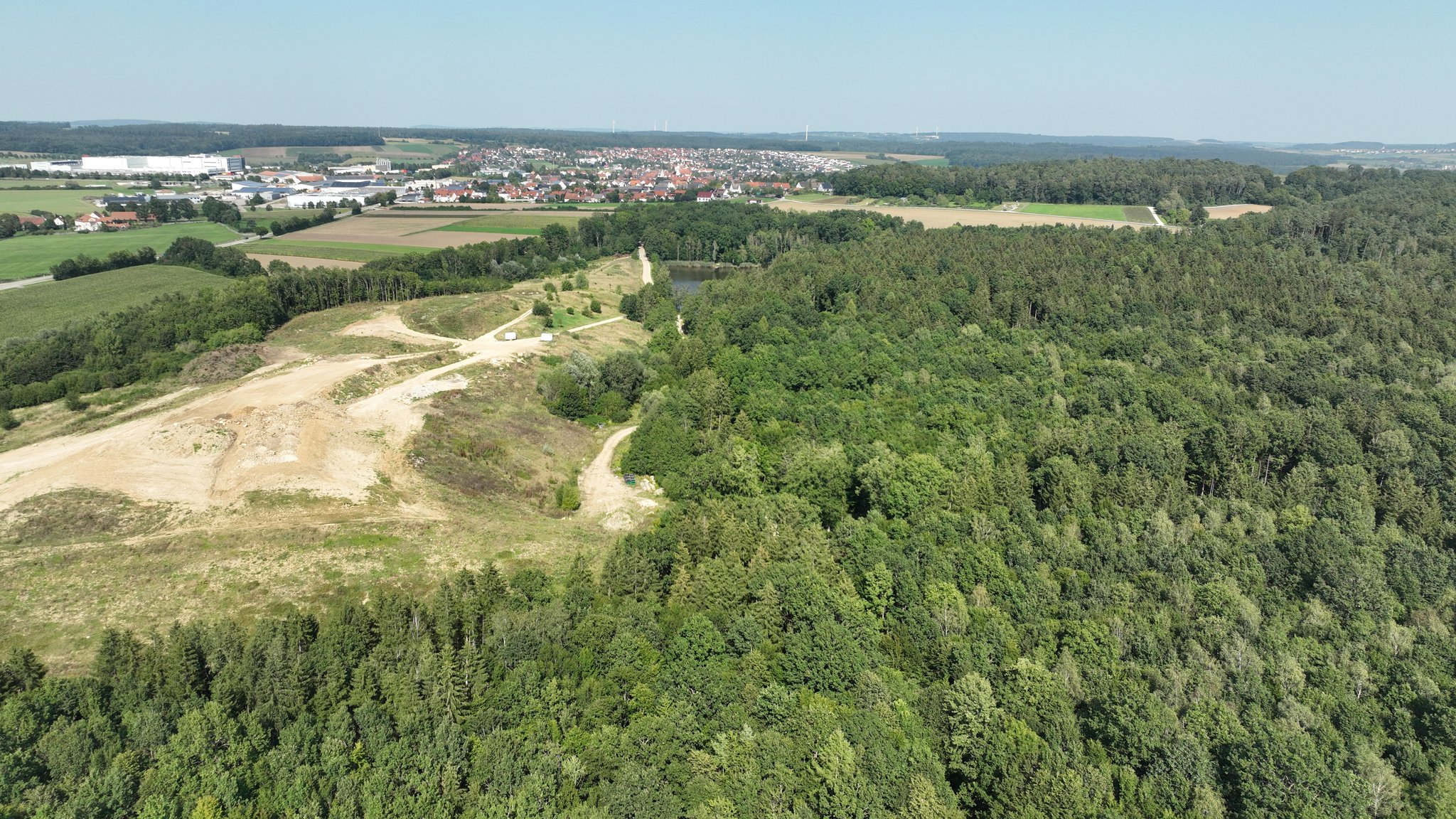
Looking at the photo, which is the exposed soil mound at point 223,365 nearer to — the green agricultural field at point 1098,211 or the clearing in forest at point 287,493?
the clearing in forest at point 287,493

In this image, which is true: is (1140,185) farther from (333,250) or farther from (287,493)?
(287,493)

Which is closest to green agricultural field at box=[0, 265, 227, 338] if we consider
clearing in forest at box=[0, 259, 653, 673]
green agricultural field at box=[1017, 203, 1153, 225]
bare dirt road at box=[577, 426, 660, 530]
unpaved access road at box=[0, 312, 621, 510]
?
clearing in forest at box=[0, 259, 653, 673]

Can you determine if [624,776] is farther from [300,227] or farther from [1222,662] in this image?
[300,227]

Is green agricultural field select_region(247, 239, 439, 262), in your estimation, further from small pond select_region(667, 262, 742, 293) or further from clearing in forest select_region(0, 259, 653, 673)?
clearing in forest select_region(0, 259, 653, 673)

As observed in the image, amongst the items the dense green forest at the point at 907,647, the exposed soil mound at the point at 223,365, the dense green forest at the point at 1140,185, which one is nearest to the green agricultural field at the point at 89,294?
the exposed soil mound at the point at 223,365

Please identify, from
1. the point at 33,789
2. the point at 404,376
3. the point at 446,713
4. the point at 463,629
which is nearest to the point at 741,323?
the point at 404,376

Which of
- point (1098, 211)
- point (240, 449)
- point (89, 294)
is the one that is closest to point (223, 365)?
point (240, 449)
